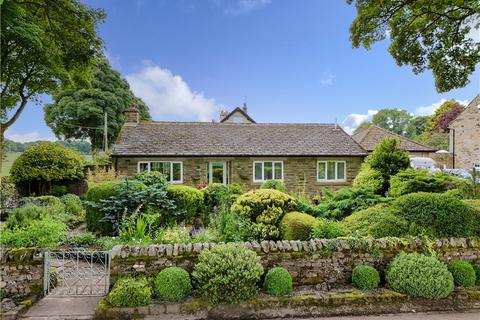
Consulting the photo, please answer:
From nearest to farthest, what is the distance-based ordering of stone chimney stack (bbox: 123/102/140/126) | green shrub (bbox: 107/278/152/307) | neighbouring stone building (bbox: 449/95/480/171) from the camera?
green shrub (bbox: 107/278/152/307)
stone chimney stack (bbox: 123/102/140/126)
neighbouring stone building (bbox: 449/95/480/171)

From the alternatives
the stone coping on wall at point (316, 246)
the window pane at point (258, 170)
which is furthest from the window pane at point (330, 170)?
the stone coping on wall at point (316, 246)

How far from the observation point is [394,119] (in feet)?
217

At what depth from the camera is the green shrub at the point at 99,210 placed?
25.9ft

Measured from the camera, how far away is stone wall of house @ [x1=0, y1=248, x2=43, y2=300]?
4738 millimetres

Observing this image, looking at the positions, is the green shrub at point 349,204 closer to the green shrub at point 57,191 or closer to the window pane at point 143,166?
the window pane at point 143,166

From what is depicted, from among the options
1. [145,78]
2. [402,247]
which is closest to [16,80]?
[145,78]

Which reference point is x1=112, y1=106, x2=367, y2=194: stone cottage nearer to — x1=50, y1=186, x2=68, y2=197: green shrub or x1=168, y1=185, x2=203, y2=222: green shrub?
x1=50, y1=186, x2=68, y2=197: green shrub

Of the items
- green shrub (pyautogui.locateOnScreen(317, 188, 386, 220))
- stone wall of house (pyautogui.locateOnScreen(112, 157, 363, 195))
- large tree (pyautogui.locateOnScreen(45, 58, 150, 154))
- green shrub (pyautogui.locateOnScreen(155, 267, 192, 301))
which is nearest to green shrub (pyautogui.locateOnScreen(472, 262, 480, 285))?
green shrub (pyautogui.locateOnScreen(317, 188, 386, 220))

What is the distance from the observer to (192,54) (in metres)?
10.5

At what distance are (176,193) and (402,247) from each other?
626 cm

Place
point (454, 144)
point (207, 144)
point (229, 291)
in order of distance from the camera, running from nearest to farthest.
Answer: point (229, 291), point (207, 144), point (454, 144)

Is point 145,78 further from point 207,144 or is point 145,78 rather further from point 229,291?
point 229,291

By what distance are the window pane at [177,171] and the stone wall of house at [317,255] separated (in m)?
11.6

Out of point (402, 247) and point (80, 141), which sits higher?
point (80, 141)
